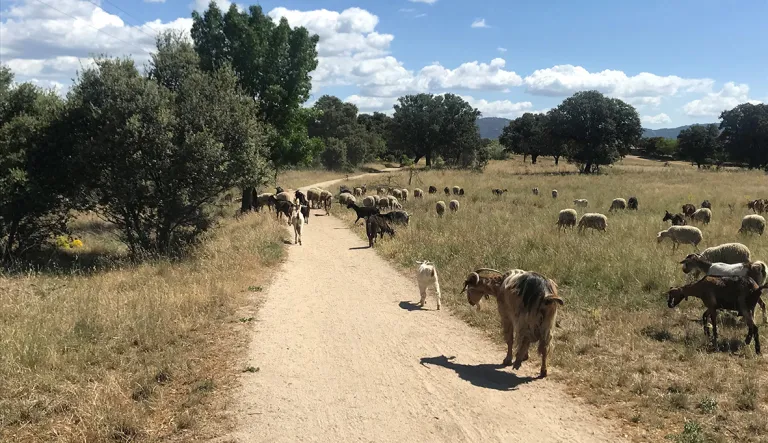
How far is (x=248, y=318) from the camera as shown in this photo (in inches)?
376

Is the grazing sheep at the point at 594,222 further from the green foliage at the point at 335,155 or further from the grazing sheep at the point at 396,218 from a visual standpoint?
the green foliage at the point at 335,155

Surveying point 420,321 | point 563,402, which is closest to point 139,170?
point 420,321

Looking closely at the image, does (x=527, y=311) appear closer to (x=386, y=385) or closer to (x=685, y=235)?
(x=386, y=385)

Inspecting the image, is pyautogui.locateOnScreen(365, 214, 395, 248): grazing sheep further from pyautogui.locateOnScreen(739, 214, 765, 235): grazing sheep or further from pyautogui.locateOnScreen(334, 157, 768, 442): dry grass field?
pyautogui.locateOnScreen(739, 214, 765, 235): grazing sheep

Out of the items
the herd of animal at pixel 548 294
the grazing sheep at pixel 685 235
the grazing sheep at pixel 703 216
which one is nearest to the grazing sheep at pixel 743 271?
the herd of animal at pixel 548 294

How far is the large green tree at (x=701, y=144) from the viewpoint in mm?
80250

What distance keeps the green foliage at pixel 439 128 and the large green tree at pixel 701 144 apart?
38.5 m

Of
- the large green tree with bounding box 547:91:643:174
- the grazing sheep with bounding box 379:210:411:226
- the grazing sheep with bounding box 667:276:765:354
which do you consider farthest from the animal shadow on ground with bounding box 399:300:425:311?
the large green tree with bounding box 547:91:643:174

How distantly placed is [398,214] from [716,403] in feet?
50.9

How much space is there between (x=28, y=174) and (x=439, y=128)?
6050cm

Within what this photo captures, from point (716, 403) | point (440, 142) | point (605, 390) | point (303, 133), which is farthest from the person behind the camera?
point (440, 142)

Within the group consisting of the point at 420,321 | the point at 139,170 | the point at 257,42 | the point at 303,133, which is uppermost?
the point at 257,42

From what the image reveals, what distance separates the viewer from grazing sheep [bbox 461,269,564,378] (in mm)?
6637

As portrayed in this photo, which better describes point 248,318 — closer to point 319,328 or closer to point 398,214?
point 319,328
